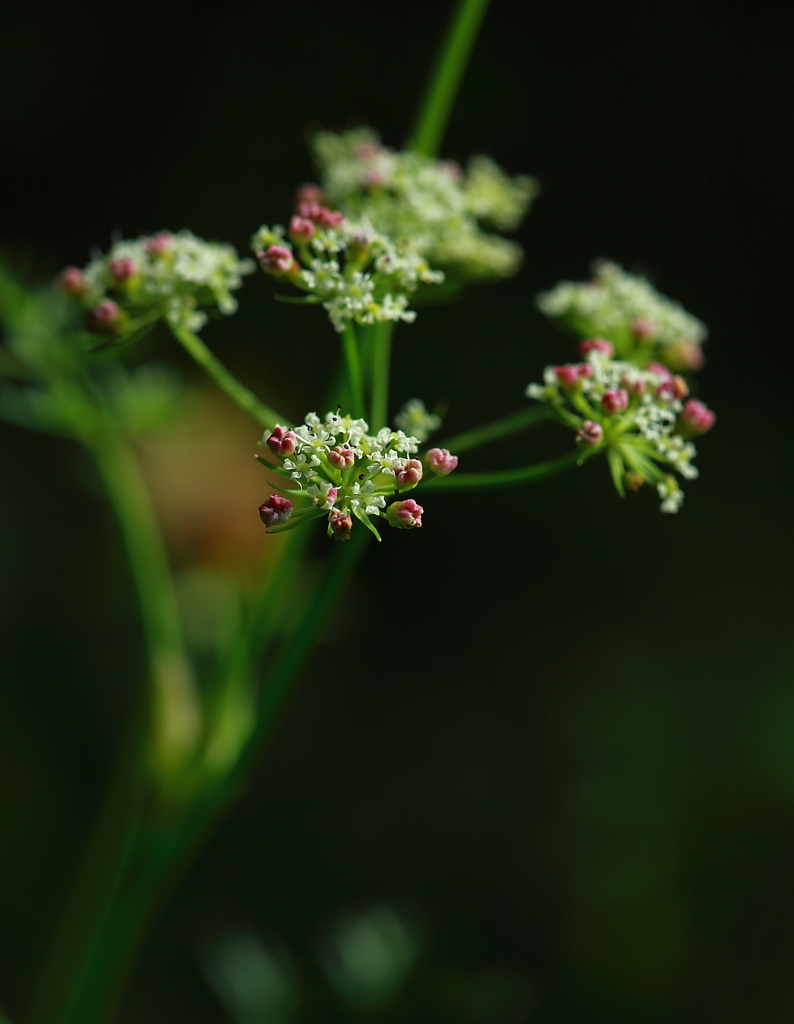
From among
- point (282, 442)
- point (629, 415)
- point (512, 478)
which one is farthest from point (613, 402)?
point (282, 442)

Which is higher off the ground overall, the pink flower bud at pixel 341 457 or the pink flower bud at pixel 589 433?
the pink flower bud at pixel 589 433

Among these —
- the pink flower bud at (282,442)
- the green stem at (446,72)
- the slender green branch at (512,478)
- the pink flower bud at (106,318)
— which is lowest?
the pink flower bud at (282,442)

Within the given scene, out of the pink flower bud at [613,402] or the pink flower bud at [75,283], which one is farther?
the pink flower bud at [75,283]

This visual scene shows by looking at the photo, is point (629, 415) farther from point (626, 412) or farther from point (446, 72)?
point (446, 72)

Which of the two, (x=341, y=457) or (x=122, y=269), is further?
(x=122, y=269)

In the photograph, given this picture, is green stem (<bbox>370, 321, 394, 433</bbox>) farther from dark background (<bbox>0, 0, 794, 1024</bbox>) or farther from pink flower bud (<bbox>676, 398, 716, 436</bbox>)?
dark background (<bbox>0, 0, 794, 1024</bbox>)

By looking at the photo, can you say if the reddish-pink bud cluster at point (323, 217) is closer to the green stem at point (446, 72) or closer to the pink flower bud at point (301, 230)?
the pink flower bud at point (301, 230)

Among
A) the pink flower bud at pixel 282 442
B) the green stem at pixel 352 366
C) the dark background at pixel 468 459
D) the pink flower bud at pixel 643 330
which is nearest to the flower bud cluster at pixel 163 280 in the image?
the green stem at pixel 352 366

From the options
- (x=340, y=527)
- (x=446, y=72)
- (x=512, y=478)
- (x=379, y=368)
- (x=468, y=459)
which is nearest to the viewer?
(x=340, y=527)
